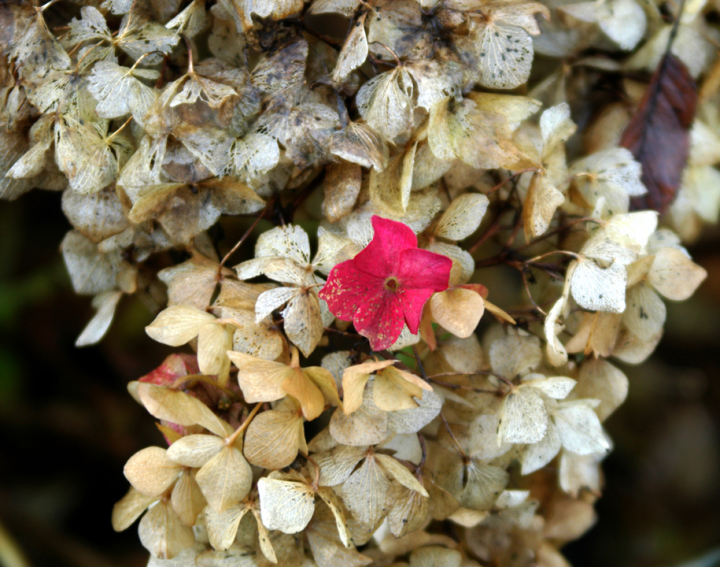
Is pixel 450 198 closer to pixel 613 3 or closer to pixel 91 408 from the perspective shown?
pixel 613 3

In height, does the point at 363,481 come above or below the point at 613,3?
below

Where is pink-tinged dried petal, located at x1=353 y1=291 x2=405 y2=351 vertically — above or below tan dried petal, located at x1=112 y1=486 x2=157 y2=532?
above

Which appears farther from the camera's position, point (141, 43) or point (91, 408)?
point (91, 408)

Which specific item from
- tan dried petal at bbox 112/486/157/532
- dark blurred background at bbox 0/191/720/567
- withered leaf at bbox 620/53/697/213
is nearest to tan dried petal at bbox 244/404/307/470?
tan dried petal at bbox 112/486/157/532

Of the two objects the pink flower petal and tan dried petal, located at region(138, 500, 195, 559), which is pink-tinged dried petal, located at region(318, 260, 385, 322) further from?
tan dried petal, located at region(138, 500, 195, 559)

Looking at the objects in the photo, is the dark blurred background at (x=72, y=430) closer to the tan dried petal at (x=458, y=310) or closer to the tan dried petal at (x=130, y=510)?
the tan dried petal at (x=130, y=510)

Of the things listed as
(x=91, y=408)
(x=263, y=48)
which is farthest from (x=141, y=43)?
(x=91, y=408)

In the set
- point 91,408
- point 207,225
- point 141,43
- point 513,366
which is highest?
point 141,43
